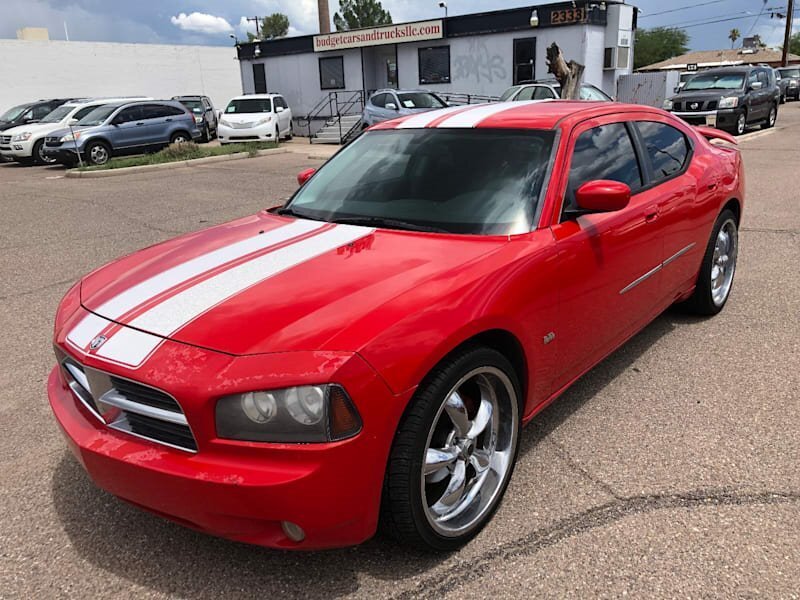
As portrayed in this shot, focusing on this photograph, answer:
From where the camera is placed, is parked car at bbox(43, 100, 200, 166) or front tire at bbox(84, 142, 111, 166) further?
front tire at bbox(84, 142, 111, 166)

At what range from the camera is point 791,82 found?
128ft

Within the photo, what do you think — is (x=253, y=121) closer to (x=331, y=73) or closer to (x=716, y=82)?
(x=331, y=73)

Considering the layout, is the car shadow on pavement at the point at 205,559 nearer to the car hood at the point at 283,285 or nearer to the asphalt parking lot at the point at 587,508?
the asphalt parking lot at the point at 587,508

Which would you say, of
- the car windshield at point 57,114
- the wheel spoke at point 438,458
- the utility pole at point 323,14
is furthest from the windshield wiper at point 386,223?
the utility pole at point 323,14

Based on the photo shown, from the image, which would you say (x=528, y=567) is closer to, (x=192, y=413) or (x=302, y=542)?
(x=302, y=542)

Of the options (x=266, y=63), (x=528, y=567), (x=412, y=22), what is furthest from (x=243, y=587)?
(x=266, y=63)

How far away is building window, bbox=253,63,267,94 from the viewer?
30.0 metres

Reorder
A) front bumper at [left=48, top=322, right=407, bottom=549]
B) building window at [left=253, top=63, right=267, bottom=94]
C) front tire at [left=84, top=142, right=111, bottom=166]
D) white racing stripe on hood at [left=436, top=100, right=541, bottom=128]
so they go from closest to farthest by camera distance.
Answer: front bumper at [left=48, top=322, right=407, bottom=549] → white racing stripe on hood at [left=436, top=100, right=541, bottom=128] → front tire at [left=84, top=142, right=111, bottom=166] → building window at [left=253, top=63, right=267, bottom=94]

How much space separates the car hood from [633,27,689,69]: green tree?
97.7 m

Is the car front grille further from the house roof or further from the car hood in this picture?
the house roof

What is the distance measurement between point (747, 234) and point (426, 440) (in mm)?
6618

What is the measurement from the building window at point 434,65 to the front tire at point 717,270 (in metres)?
21.6

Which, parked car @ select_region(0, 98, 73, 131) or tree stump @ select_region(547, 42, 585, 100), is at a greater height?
tree stump @ select_region(547, 42, 585, 100)

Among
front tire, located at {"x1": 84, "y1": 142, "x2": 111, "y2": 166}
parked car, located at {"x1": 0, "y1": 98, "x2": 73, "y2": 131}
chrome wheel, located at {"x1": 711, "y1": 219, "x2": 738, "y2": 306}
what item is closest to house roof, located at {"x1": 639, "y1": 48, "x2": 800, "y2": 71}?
parked car, located at {"x1": 0, "y1": 98, "x2": 73, "y2": 131}
